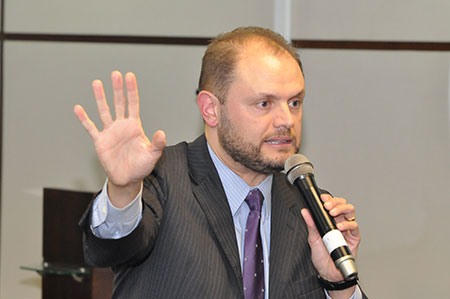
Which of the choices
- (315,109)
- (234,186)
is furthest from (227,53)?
(315,109)

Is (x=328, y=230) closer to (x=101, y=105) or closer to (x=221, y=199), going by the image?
(x=221, y=199)

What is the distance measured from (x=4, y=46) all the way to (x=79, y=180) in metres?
0.89

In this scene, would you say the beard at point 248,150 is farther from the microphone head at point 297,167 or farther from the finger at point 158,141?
the finger at point 158,141

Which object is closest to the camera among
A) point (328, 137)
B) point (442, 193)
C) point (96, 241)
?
point (96, 241)

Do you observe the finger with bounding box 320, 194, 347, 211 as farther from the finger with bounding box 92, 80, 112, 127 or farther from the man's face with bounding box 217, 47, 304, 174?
the finger with bounding box 92, 80, 112, 127

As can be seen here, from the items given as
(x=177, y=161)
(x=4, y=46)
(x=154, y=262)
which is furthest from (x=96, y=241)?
(x=4, y=46)

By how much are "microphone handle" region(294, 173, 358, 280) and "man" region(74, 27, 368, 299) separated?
0.09 metres

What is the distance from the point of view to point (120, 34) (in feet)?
12.2

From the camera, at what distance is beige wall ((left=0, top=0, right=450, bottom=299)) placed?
3.22 metres

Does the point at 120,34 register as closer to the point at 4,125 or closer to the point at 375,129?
the point at 4,125

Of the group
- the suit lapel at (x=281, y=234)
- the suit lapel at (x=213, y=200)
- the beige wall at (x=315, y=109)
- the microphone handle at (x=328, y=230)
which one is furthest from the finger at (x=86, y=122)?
the beige wall at (x=315, y=109)

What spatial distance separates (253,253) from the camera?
1.84 meters

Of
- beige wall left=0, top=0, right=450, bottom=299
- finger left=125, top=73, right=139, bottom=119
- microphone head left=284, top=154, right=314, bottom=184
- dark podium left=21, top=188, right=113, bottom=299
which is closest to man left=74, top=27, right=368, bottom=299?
finger left=125, top=73, right=139, bottom=119

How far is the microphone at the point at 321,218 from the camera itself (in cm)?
141
